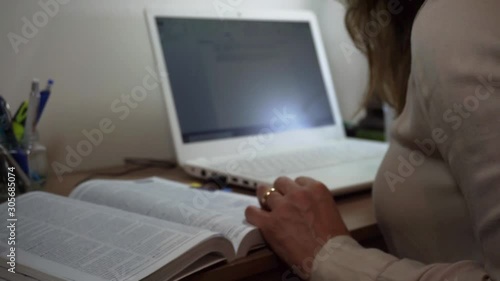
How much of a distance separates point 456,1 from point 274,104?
0.65 meters

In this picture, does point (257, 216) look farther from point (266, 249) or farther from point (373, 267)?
point (373, 267)

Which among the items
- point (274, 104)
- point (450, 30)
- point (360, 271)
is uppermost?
point (450, 30)

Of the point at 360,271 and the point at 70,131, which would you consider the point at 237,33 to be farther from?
the point at 360,271

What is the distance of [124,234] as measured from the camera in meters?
0.55

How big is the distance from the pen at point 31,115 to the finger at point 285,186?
1.41 feet

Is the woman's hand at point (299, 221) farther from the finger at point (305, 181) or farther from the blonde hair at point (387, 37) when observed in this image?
the blonde hair at point (387, 37)

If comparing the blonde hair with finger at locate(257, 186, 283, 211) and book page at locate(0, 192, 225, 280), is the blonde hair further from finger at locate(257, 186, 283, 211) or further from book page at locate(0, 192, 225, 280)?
book page at locate(0, 192, 225, 280)

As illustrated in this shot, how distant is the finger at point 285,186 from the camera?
663mm

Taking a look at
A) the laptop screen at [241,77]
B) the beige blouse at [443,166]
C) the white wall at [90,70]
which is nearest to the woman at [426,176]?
the beige blouse at [443,166]

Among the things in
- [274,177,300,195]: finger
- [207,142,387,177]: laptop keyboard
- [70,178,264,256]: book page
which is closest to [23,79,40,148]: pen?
[70,178,264,256]: book page

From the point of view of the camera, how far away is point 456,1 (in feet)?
1.54

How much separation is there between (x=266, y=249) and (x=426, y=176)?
20 cm

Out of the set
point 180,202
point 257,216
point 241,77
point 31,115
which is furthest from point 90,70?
point 257,216

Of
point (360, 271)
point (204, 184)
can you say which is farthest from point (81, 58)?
point (360, 271)
